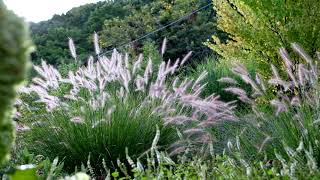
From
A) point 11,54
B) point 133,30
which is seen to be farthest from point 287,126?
point 133,30

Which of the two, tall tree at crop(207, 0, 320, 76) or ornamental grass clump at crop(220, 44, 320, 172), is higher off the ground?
tall tree at crop(207, 0, 320, 76)

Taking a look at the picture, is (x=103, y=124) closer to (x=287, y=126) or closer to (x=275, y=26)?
(x=287, y=126)

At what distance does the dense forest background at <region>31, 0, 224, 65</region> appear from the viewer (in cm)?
1636

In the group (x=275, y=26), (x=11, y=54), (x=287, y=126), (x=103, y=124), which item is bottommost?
(x=287, y=126)

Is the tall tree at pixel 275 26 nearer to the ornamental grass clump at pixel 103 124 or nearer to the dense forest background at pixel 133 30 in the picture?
the ornamental grass clump at pixel 103 124

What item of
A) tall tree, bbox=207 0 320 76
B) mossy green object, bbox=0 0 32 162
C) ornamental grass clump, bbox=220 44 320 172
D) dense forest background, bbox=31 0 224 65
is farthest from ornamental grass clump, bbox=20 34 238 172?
dense forest background, bbox=31 0 224 65

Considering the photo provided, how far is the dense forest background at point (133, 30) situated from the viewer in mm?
16359

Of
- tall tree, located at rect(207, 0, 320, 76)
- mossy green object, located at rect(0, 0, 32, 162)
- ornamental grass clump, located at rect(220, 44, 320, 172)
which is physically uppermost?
mossy green object, located at rect(0, 0, 32, 162)

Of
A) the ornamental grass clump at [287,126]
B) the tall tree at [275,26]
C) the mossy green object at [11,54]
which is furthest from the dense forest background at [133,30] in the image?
the mossy green object at [11,54]

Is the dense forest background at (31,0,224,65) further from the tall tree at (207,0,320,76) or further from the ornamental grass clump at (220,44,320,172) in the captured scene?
the ornamental grass clump at (220,44,320,172)

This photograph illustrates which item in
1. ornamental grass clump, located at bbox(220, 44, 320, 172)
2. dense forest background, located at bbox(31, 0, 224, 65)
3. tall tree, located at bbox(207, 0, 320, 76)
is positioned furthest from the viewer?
dense forest background, located at bbox(31, 0, 224, 65)

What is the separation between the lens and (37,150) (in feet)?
17.3

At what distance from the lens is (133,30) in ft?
56.0

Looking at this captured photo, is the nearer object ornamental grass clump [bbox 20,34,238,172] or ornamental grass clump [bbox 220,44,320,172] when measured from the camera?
ornamental grass clump [bbox 220,44,320,172]
